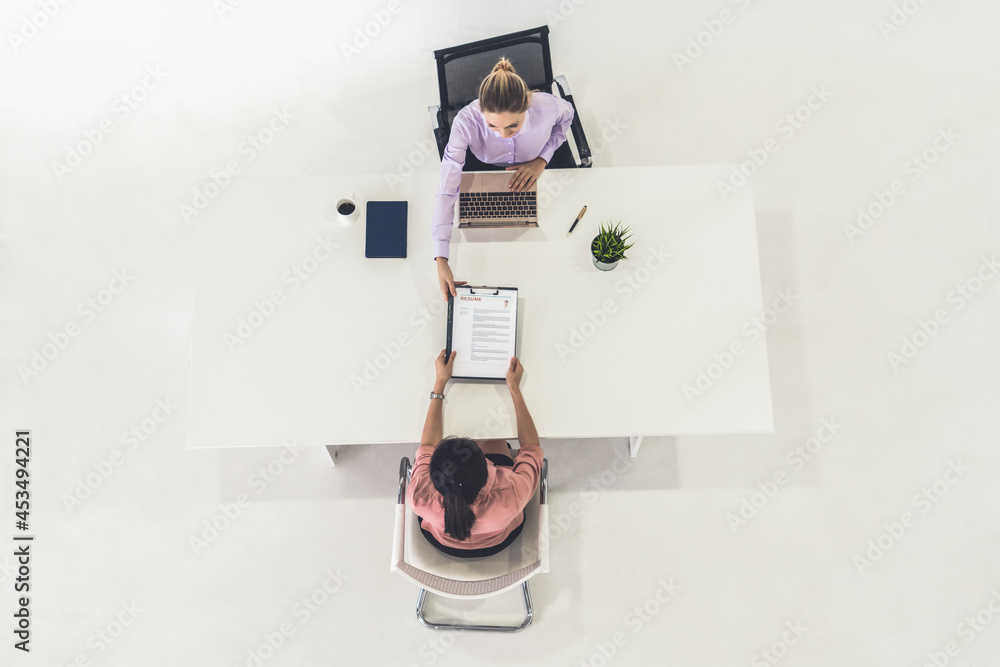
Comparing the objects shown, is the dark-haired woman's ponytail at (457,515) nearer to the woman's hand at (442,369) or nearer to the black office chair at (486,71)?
the woman's hand at (442,369)

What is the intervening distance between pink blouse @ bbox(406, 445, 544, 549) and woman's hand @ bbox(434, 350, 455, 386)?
0.70 ft

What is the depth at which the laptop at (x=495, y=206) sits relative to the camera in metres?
2.00

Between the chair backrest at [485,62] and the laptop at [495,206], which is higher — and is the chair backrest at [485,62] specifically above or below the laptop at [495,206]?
above

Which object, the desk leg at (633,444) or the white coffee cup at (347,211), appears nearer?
the white coffee cup at (347,211)

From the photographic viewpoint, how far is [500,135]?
1949 mm

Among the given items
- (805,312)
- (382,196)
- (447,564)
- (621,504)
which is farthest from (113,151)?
(805,312)

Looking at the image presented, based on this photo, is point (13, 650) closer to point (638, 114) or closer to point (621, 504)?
point (621, 504)

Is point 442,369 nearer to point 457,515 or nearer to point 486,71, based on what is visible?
point 457,515

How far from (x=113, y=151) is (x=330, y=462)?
2.08 m

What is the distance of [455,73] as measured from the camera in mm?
2225

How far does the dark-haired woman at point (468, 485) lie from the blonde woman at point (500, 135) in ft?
1.49

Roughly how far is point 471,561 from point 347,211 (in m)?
1.31

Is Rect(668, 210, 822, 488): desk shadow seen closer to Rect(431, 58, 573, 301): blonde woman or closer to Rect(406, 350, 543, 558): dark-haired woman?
Rect(406, 350, 543, 558): dark-haired woman

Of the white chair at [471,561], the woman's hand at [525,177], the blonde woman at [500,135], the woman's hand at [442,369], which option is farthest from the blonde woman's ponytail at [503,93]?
the white chair at [471,561]
